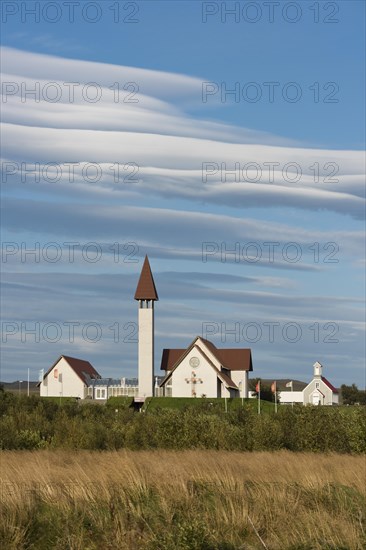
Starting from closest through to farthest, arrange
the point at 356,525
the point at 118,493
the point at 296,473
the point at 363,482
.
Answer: the point at 356,525 < the point at 118,493 < the point at 363,482 < the point at 296,473

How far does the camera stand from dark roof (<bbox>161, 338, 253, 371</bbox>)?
123m

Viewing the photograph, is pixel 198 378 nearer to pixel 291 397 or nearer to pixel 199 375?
pixel 199 375

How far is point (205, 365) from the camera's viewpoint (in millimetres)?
116938

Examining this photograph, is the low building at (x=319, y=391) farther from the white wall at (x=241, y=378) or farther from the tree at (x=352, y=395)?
the tree at (x=352, y=395)

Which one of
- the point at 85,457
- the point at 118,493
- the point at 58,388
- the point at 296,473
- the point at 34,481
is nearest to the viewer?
the point at 118,493

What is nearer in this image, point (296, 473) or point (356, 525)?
point (356, 525)

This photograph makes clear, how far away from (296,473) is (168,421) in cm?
2043

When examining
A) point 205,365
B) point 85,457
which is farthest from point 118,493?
point 205,365

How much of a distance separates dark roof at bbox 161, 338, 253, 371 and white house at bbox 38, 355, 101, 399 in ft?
36.1

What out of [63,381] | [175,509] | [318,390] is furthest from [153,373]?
[175,509]

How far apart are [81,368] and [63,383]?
514 cm

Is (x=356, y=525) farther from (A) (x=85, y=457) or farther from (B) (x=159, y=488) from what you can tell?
(A) (x=85, y=457)

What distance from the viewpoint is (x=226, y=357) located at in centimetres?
12562

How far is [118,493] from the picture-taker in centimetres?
2189
